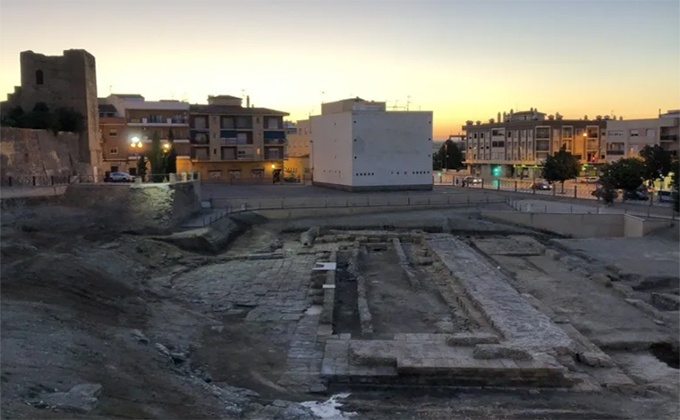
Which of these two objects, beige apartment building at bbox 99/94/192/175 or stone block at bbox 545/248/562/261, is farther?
beige apartment building at bbox 99/94/192/175

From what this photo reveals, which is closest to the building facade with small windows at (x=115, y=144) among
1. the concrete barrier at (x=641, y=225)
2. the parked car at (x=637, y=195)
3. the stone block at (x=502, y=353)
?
the concrete barrier at (x=641, y=225)

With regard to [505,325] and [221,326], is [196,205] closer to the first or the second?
[221,326]

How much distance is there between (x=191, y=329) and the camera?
15.0 meters

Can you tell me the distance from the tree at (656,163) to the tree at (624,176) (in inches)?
155

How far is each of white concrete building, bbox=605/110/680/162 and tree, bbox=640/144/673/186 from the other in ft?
42.0

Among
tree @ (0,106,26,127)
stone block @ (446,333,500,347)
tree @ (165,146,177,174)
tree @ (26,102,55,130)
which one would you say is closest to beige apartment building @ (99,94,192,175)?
tree @ (0,106,26,127)

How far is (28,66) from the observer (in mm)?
40250

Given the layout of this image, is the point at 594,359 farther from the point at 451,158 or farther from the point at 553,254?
the point at 451,158

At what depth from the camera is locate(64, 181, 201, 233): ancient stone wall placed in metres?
27.0

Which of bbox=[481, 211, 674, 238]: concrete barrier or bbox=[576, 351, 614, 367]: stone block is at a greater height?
bbox=[481, 211, 674, 238]: concrete barrier

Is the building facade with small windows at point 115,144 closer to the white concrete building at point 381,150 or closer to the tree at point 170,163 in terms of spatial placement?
the tree at point 170,163

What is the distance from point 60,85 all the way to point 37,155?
338 inches

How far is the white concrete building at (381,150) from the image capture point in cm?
4688

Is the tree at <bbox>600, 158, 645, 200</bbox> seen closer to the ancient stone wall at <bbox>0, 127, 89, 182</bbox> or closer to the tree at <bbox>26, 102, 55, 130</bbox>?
the ancient stone wall at <bbox>0, 127, 89, 182</bbox>
